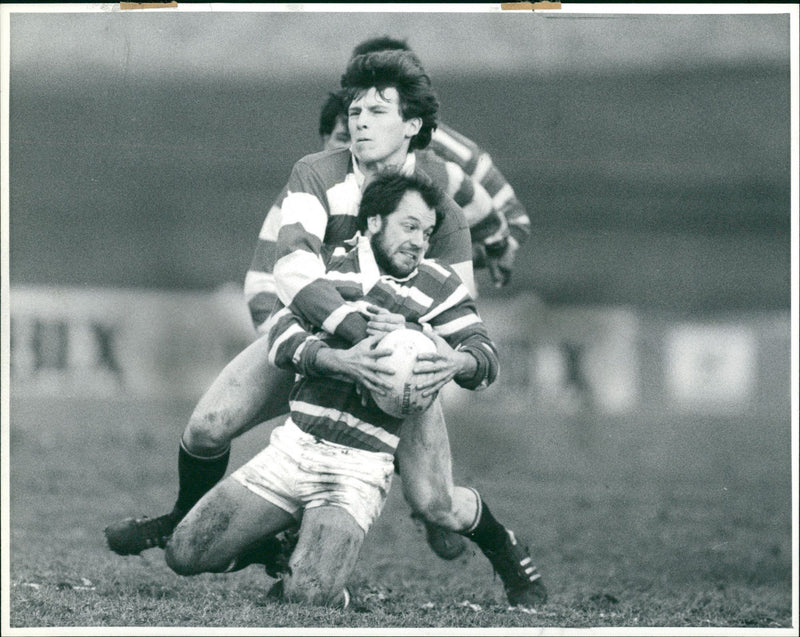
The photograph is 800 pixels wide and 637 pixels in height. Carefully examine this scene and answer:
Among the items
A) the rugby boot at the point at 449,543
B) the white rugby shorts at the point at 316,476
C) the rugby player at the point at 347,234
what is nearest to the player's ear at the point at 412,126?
the rugby player at the point at 347,234

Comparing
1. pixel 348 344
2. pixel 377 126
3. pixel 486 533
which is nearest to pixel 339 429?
pixel 348 344

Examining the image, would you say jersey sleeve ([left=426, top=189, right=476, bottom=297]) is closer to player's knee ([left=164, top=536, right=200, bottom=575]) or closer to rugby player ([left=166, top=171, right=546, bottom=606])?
rugby player ([left=166, top=171, right=546, bottom=606])

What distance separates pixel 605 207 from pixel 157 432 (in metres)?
3.12

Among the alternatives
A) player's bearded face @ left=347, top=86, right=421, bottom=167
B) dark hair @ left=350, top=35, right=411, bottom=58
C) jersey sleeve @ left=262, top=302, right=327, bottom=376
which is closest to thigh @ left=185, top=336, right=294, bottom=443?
jersey sleeve @ left=262, top=302, right=327, bottom=376

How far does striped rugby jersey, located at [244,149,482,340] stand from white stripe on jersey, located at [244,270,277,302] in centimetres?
8

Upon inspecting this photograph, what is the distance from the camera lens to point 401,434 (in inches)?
166

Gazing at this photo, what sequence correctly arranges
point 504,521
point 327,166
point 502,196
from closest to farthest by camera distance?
point 327,166
point 502,196
point 504,521

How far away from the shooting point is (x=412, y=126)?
4.27 meters

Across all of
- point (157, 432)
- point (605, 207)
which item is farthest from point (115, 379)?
point (605, 207)

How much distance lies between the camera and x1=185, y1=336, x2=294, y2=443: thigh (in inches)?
167

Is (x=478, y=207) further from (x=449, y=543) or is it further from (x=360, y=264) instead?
(x=449, y=543)

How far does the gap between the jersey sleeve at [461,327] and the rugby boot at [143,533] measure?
1.08 m

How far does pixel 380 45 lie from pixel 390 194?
0.64m

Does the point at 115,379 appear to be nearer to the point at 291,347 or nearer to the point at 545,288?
the point at 545,288
